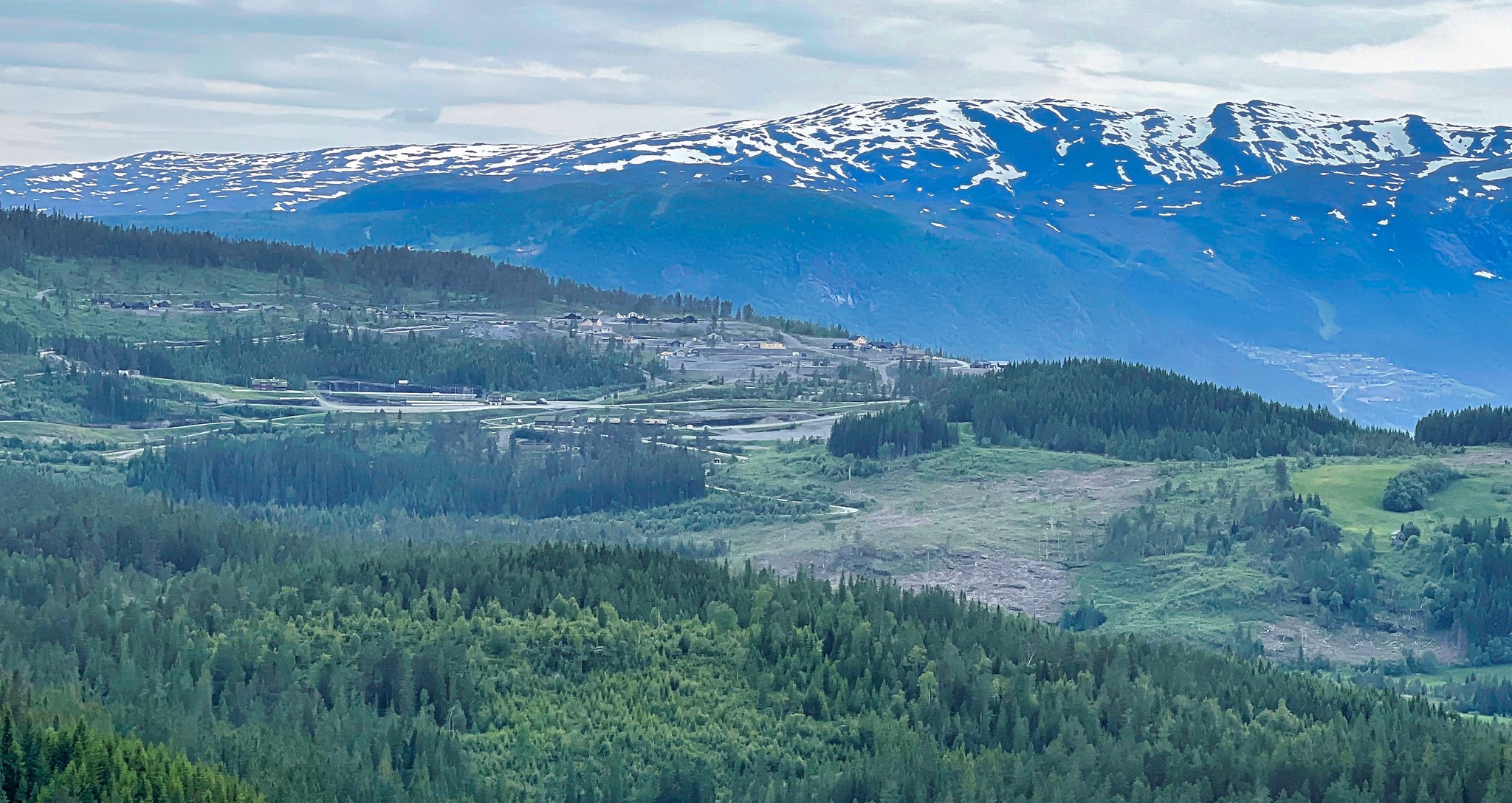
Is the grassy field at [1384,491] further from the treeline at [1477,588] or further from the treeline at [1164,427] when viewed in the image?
the treeline at [1164,427]

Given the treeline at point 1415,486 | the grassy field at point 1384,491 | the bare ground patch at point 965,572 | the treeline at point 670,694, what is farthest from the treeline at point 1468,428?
the treeline at point 670,694

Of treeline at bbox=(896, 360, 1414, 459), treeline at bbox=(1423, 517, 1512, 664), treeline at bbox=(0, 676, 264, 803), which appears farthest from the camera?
treeline at bbox=(896, 360, 1414, 459)

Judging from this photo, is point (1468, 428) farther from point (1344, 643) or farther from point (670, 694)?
point (670, 694)

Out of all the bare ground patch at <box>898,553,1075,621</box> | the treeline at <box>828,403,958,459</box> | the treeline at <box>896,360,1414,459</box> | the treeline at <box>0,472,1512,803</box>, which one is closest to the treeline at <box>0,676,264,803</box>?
the treeline at <box>0,472,1512,803</box>

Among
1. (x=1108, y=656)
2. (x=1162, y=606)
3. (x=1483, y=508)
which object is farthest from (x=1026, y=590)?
(x=1108, y=656)

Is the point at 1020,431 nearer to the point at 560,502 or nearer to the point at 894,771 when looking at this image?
the point at 560,502

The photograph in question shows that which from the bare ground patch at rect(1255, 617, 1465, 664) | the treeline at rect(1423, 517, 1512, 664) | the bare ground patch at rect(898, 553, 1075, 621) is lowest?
the bare ground patch at rect(1255, 617, 1465, 664)

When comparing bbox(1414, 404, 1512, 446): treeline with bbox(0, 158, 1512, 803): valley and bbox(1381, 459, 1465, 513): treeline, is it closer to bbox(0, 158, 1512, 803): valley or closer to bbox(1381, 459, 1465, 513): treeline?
bbox(0, 158, 1512, 803): valley
